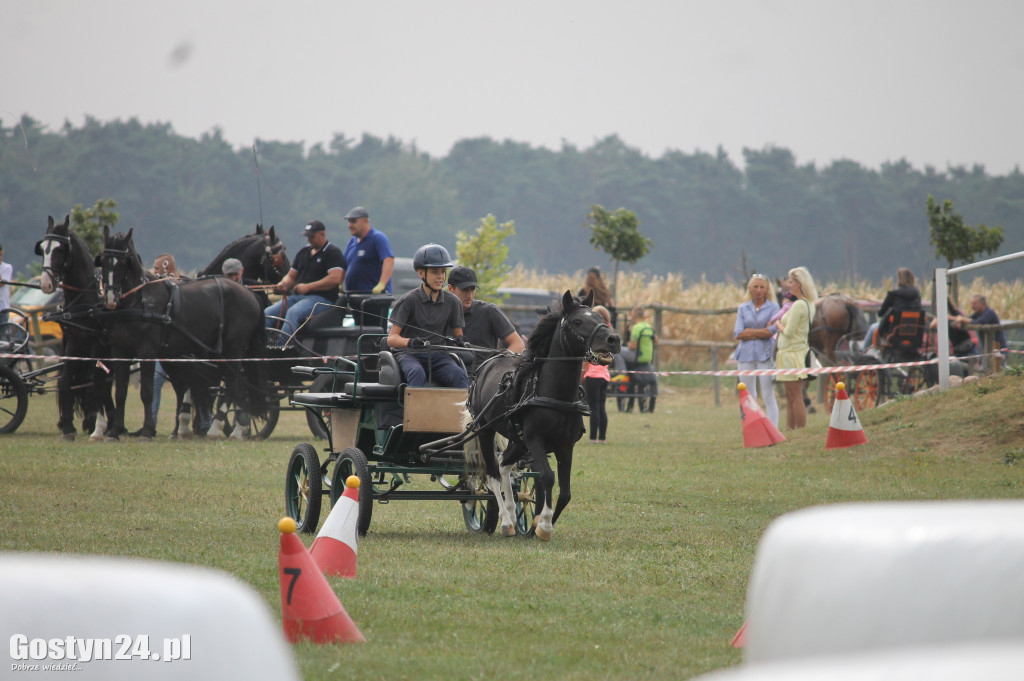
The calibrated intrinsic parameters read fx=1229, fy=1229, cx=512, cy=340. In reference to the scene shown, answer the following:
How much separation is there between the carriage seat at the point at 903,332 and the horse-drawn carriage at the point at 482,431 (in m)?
10.9

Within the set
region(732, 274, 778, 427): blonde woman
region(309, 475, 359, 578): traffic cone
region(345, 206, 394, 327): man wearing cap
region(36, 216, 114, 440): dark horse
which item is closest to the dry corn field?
region(732, 274, 778, 427): blonde woman

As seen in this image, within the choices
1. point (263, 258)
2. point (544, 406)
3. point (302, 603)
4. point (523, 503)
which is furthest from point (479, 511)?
point (263, 258)

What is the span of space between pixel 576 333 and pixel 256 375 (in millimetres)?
9040

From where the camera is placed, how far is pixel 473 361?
9.41 meters

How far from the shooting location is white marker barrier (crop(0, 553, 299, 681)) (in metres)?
2.29

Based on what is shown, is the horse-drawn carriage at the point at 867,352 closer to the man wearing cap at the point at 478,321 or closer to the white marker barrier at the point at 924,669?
the man wearing cap at the point at 478,321

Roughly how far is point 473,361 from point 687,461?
5091 millimetres

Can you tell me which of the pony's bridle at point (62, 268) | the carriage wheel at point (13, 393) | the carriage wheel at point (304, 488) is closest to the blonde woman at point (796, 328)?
the carriage wheel at point (304, 488)

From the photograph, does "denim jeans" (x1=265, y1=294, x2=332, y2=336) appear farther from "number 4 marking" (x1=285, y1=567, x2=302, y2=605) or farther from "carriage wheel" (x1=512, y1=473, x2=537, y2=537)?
"number 4 marking" (x1=285, y1=567, x2=302, y2=605)

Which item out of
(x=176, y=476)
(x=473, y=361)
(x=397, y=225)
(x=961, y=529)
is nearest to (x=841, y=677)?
(x=961, y=529)

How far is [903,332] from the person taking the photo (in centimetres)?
1847

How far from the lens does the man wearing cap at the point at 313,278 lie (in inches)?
609

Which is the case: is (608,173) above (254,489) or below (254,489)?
above

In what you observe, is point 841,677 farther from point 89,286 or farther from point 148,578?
point 89,286
